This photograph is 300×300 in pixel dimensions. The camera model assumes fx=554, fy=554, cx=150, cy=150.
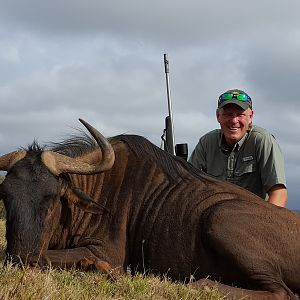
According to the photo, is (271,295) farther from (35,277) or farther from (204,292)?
(35,277)

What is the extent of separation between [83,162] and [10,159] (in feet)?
2.42

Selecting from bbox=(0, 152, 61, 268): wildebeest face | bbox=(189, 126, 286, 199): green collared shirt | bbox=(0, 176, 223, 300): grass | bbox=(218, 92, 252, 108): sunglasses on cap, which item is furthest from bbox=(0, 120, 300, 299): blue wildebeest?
bbox=(218, 92, 252, 108): sunglasses on cap

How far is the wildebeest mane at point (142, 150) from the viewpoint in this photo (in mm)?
6117

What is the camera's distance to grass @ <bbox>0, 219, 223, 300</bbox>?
10.7 feet

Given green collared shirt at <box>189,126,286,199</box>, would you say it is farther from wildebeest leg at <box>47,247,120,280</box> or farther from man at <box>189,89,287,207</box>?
wildebeest leg at <box>47,247,120,280</box>

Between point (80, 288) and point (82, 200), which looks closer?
point (80, 288)

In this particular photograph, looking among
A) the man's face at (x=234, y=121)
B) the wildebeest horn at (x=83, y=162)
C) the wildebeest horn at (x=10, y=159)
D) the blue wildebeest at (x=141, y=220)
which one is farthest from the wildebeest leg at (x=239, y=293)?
the man's face at (x=234, y=121)

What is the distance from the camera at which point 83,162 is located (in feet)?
18.7

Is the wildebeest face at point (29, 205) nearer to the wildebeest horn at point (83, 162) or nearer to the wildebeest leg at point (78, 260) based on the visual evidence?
the wildebeest horn at point (83, 162)

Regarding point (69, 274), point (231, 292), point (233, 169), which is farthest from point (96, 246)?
point (233, 169)

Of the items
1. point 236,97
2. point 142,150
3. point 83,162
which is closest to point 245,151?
point 236,97

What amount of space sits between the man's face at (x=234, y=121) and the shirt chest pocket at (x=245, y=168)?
33 cm

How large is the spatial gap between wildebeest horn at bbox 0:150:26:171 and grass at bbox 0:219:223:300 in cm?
128

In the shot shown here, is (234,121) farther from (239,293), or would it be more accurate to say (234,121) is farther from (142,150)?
(239,293)
